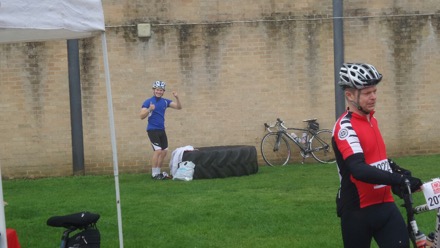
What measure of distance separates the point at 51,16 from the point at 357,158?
2818 millimetres

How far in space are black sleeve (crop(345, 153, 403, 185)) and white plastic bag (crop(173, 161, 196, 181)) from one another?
413 inches

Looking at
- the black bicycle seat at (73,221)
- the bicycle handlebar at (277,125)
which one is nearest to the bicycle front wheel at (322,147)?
the bicycle handlebar at (277,125)

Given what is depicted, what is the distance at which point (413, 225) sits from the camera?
5551 millimetres

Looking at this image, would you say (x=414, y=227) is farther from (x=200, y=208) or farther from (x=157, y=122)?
(x=157, y=122)

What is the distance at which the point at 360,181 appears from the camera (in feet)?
18.1

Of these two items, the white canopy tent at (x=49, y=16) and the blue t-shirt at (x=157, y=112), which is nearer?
the white canopy tent at (x=49, y=16)

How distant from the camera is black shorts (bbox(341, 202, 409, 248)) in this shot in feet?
18.4

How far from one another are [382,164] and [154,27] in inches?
527

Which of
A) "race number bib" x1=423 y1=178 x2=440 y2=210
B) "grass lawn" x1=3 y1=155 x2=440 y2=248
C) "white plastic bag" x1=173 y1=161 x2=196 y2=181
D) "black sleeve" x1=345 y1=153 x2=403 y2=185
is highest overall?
"black sleeve" x1=345 y1=153 x2=403 y2=185

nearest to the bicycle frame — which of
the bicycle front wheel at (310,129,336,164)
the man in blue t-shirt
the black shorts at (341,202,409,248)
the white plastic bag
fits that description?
the black shorts at (341,202,409,248)

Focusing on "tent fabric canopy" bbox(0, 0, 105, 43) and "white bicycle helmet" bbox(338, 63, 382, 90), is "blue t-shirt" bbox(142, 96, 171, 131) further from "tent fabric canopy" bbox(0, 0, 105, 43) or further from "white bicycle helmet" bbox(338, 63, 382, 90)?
"white bicycle helmet" bbox(338, 63, 382, 90)

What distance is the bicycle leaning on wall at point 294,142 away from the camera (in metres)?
18.9

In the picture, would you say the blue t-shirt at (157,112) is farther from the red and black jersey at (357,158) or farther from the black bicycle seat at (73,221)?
the red and black jersey at (357,158)

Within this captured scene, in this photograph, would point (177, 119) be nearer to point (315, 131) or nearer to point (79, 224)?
point (315, 131)
